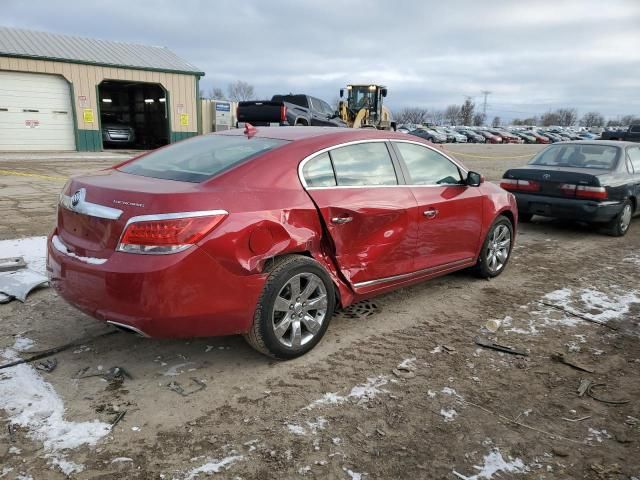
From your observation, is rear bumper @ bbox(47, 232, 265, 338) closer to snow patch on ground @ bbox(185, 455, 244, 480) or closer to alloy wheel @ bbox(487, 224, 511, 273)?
snow patch on ground @ bbox(185, 455, 244, 480)

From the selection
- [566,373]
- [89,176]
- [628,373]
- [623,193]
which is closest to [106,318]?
[89,176]

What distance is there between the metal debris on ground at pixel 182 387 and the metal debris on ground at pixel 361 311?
5.05 feet

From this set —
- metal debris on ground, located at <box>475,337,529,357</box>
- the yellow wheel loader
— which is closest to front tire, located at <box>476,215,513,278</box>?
metal debris on ground, located at <box>475,337,529,357</box>

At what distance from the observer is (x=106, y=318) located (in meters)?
3.09

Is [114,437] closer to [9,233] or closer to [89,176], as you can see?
[89,176]

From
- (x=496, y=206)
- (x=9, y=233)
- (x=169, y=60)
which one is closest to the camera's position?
(x=496, y=206)

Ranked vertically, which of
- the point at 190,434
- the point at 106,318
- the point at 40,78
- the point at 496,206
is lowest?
the point at 190,434

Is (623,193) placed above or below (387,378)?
above

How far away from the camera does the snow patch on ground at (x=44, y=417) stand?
8.58 ft

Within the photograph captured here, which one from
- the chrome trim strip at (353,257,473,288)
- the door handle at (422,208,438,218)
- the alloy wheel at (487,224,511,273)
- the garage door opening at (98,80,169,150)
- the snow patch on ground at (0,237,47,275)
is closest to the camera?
the chrome trim strip at (353,257,473,288)

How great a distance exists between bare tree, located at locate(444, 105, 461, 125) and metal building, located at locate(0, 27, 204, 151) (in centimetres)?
11535

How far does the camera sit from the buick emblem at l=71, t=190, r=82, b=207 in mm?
3333

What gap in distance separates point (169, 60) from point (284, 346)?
2427cm

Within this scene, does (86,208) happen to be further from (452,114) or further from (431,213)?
(452,114)
